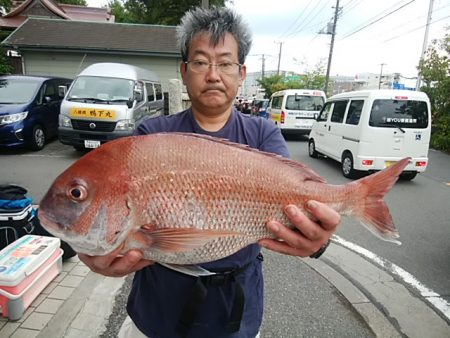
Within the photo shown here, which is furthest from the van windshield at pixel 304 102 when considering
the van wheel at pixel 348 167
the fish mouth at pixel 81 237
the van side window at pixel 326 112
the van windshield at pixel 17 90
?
the fish mouth at pixel 81 237

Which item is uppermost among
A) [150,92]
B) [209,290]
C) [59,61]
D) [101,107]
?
[59,61]

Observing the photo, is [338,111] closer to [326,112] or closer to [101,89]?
[326,112]

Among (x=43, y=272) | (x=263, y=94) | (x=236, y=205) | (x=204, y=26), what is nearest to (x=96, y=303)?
(x=43, y=272)

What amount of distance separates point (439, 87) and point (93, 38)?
59.2 ft

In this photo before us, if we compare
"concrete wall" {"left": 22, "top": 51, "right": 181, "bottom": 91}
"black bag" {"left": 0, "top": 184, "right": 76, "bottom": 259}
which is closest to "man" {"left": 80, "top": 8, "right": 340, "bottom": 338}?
"black bag" {"left": 0, "top": 184, "right": 76, "bottom": 259}

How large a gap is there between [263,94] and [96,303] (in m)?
45.2

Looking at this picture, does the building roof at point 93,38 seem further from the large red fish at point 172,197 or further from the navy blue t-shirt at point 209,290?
the large red fish at point 172,197

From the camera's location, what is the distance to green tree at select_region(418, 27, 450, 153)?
577 inches

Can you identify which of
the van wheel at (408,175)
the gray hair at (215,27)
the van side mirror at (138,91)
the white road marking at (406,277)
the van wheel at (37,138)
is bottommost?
the white road marking at (406,277)

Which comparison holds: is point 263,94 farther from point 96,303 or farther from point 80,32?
point 96,303

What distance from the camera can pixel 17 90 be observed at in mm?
10203

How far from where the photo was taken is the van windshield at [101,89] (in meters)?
9.67

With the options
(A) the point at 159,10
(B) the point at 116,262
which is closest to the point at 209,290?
(B) the point at 116,262

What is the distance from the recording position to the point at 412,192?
8.02 m
